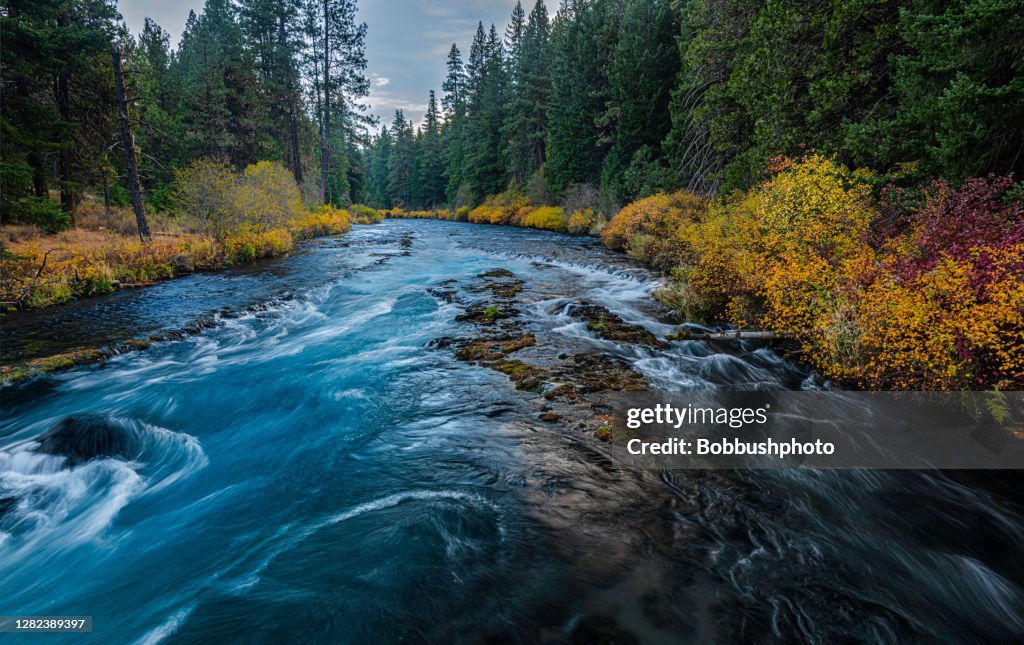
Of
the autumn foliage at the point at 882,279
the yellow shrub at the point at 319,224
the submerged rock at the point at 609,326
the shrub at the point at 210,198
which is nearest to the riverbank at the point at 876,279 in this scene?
the autumn foliage at the point at 882,279

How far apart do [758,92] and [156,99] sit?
22126mm

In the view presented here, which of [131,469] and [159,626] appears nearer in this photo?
[159,626]

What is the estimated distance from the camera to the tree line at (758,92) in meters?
6.70

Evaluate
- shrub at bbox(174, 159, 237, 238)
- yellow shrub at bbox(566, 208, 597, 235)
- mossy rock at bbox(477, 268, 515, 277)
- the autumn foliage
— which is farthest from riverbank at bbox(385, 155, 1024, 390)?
yellow shrub at bbox(566, 208, 597, 235)

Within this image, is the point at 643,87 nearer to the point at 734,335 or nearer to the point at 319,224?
the point at 319,224

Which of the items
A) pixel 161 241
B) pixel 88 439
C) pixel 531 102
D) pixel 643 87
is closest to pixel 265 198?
pixel 161 241

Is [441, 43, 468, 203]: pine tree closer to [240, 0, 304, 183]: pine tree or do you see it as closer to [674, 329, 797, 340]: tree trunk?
[240, 0, 304, 183]: pine tree

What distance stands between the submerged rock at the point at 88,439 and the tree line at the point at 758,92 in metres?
12.9

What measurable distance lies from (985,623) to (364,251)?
24256 millimetres

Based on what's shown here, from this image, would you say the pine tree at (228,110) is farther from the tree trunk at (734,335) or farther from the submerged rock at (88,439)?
the tree trunk at (734,335)

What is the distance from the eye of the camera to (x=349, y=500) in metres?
4.83

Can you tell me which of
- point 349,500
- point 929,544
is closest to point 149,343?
point 349,500

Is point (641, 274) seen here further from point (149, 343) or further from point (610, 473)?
point (149, 343)

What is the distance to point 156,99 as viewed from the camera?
17.2 meters
